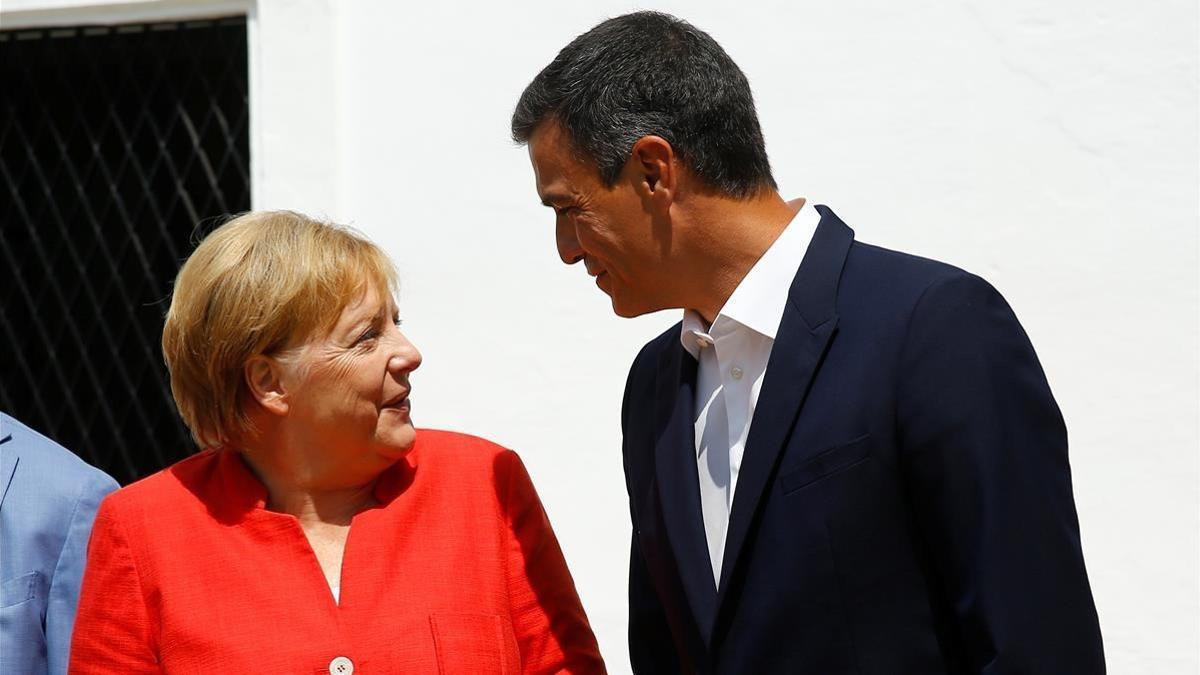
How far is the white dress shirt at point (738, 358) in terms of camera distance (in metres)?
2.07

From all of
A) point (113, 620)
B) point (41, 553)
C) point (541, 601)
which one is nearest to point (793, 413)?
point (541, 601)

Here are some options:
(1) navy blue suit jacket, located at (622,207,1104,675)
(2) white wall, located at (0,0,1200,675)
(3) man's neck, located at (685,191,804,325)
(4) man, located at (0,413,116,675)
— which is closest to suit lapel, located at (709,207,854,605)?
(1) navy blue suit jacket, located at (622,207,1104,675)

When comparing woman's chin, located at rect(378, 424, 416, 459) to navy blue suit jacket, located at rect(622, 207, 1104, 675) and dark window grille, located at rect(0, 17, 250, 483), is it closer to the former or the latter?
navy blue suit jacket, located at rect(622, 207, 1104, 675)

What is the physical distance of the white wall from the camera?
10.8 feet

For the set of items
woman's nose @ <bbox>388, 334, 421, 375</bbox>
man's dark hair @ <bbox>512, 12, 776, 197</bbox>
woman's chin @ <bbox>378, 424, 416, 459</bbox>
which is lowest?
woman's chin @ <bbox>378, 424, 416, 459</bbox>

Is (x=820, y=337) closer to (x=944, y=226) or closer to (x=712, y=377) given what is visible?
(x=712, y=377)

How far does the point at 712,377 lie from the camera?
2.19 meters

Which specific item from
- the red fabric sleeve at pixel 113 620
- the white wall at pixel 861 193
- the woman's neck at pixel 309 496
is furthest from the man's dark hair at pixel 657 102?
the white wall at pixel 861 193

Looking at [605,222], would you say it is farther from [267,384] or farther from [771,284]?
[267,384]

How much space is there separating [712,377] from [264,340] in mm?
789

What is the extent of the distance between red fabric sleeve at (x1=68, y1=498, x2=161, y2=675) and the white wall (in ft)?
4.96

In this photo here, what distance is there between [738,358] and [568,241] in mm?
335

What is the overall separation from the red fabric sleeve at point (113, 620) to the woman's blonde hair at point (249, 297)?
0.27 metres

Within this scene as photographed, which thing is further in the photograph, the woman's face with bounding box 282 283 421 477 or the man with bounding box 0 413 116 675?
the man with bounding box 0 413 116 675
